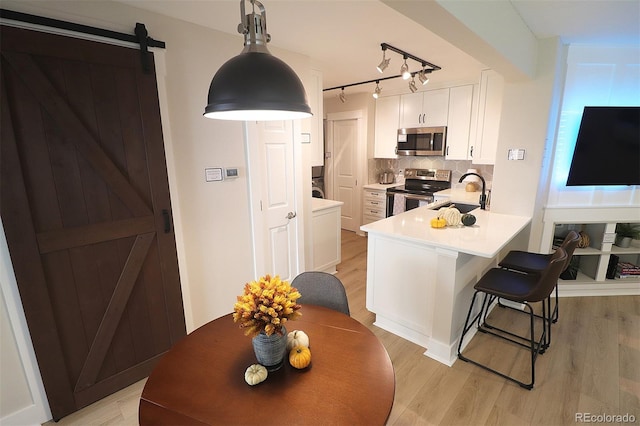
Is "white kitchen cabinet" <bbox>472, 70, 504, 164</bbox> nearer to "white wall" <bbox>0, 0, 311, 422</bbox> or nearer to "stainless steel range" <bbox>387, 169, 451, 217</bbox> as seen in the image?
"stainless steel range" <bbox>387, 169, 451, 217</bbox>

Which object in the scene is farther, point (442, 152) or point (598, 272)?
point (442, 152)

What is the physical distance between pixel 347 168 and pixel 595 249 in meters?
3.48

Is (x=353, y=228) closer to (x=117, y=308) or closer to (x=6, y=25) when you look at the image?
(x=117, y=308)

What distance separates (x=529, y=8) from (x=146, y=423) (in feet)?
9.71

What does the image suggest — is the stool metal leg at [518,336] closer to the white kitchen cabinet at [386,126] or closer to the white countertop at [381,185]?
the white countertop at [381,185]

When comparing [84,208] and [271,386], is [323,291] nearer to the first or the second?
[271,386]

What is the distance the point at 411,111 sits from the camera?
4531mm

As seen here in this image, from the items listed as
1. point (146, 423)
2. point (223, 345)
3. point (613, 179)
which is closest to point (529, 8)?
point (613, 179)

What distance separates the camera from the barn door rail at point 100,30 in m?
1.45

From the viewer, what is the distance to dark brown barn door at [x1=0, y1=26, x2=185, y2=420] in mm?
1529

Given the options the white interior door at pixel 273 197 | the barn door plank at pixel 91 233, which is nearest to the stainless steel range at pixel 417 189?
the white interior door at pixel 273 197

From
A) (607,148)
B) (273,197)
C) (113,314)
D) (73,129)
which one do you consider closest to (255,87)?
(73,129)

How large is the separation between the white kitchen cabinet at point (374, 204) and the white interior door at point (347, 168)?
0.46ft

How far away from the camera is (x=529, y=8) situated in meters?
1.91
